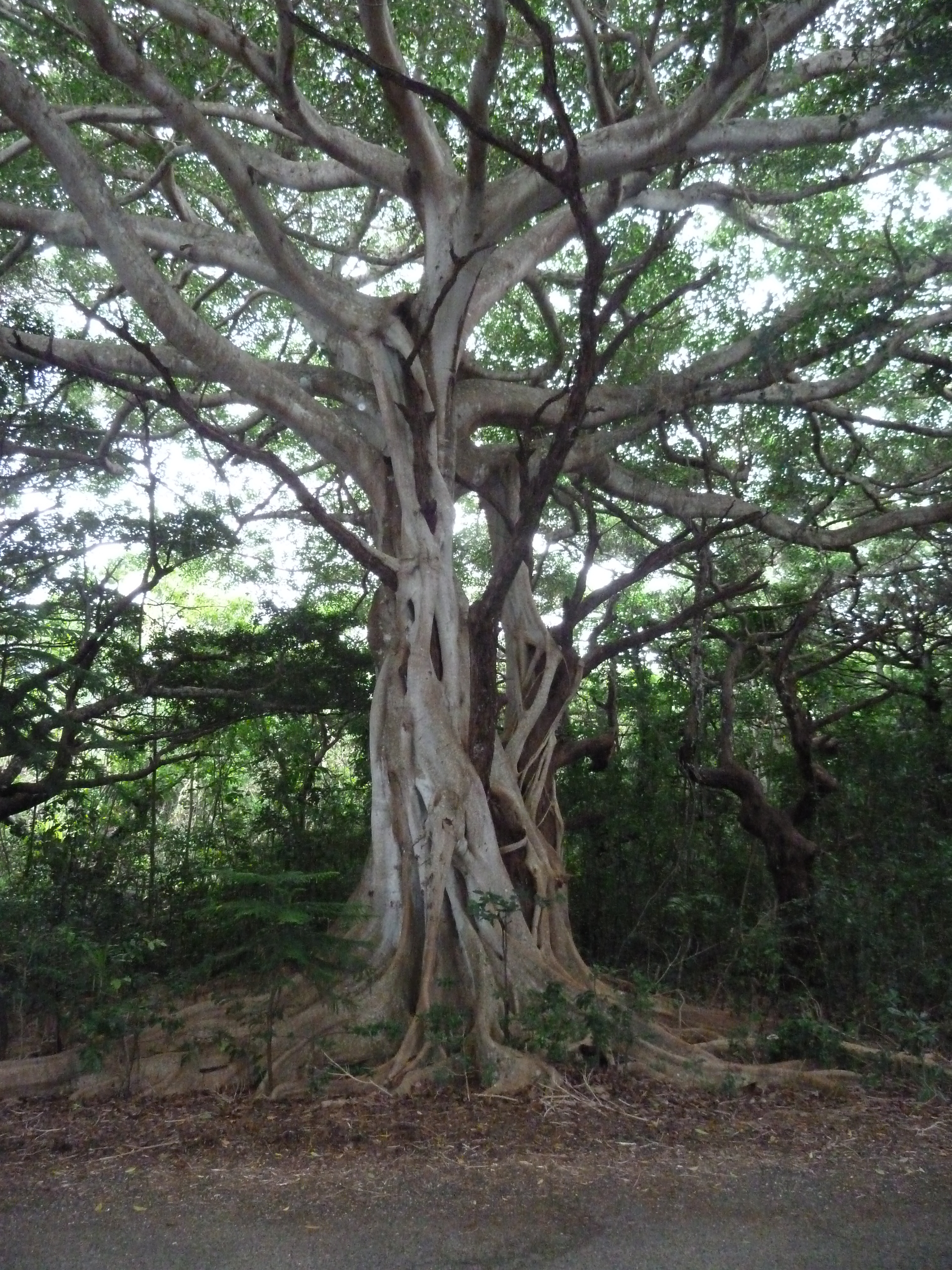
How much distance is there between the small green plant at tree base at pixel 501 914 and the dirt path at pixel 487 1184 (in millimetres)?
895

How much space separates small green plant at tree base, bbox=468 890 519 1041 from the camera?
688 centimetres

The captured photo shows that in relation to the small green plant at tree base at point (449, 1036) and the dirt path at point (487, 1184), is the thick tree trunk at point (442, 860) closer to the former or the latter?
the small green plant at tree base at point (449, 1036)

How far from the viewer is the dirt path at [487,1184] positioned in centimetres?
402

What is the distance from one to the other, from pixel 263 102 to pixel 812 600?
6.75 meters

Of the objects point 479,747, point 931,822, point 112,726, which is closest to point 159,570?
point 112,726

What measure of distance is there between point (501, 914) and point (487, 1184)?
8.08 feet

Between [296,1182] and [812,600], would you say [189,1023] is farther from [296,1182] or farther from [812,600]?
[812,600]

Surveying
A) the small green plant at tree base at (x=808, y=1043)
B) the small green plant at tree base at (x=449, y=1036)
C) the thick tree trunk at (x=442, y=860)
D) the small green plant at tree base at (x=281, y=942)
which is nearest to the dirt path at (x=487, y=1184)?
the small green plant at tree base at (x=449, y=1036)

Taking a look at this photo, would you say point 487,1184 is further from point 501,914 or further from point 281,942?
point 501,914

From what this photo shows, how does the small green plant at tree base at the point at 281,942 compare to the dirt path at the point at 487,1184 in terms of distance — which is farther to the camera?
the small green plant at tree base at the point at 281,942

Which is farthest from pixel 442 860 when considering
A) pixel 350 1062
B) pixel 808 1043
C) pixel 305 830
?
pixel 305 830

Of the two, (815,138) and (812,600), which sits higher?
(815,138)

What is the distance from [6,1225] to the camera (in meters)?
4.36

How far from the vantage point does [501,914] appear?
707 cm
